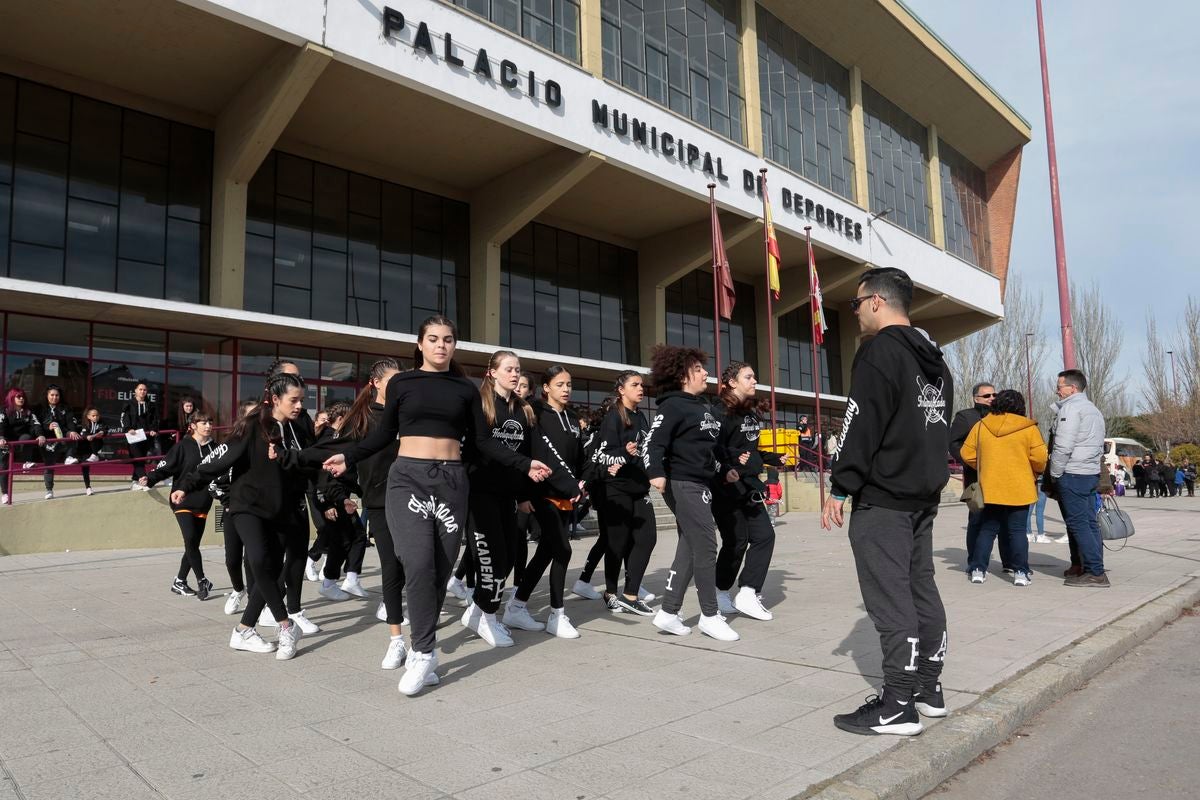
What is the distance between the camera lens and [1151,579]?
24.5 ft

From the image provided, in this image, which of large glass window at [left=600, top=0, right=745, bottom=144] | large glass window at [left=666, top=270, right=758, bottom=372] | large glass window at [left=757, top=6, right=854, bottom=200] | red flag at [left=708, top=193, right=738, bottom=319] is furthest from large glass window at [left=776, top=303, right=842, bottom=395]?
red flag at [left=708, top=193, right=738, bottom=319]

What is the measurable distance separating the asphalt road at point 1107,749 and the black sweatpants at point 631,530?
2.99m

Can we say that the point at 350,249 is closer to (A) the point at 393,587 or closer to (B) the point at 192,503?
(B) the point at 192,503

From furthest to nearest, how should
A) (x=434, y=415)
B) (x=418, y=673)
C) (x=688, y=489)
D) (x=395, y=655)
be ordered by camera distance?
(x=688, y=489) → (x=395, y=655) → (x=434, y=415) → (x=418, y=673)

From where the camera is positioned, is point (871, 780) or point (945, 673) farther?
point (945, 673)

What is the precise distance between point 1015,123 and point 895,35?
12.4 metres

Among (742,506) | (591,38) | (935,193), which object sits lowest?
(742,506)

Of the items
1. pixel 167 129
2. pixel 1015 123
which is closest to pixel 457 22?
pixel 167 129

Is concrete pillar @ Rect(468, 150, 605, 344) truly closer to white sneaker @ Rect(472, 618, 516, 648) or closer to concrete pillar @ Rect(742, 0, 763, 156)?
concrete pillar @ Rect(742, 0, 763, 156)

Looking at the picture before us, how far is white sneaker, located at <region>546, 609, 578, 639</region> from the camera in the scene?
5.38 metres

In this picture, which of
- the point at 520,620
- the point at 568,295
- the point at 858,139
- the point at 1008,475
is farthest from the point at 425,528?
the point at 858,139

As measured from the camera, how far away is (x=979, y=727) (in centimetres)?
338

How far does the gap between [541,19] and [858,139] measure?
1642 centimetres

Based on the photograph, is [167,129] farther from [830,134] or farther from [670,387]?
[830,134]
